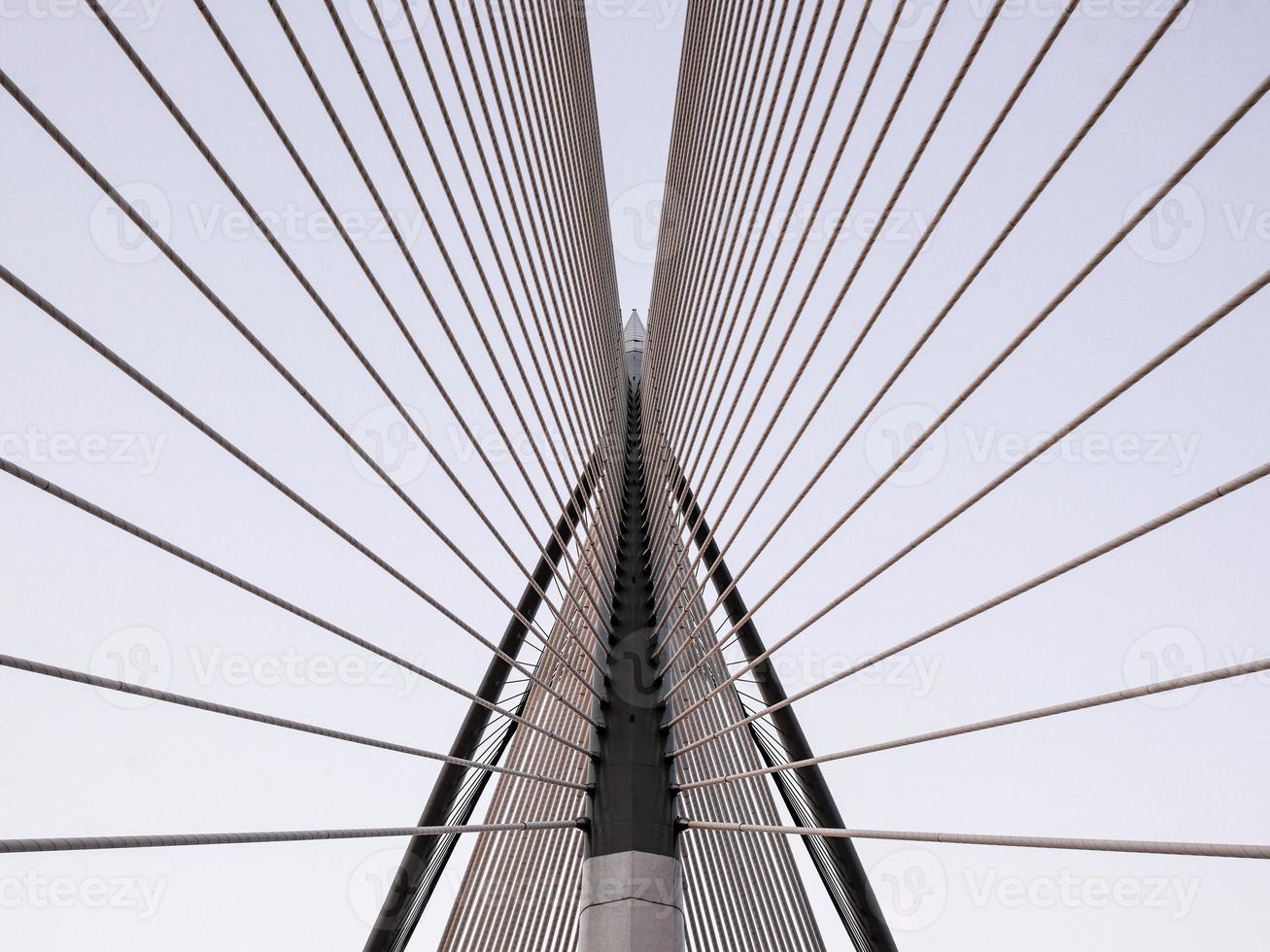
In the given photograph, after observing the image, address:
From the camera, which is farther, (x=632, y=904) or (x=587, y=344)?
(x=587, y=344)

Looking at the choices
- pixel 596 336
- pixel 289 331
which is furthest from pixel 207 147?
pixel 596 336

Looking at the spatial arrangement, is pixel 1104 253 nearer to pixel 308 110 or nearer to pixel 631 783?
pixel 308 110

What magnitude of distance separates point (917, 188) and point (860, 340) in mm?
996

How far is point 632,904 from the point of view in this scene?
298cm

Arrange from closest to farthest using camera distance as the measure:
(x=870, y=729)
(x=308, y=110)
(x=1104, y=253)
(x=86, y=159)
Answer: (x=86, y=159) < (x=1104, y=253) < (x=308, y=110) < (x=870, y=729)

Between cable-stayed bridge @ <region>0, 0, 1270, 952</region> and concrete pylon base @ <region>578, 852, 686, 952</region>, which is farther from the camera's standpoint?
concrete pylon base @ <region>578, 852, 686, 952</region>

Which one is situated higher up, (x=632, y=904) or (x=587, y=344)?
(x=587, y=344)

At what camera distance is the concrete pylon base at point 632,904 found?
2953 mm

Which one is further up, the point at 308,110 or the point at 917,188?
the point at 917,188

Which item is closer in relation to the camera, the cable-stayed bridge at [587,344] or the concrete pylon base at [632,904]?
the cable-stayed bridge at [587,344]

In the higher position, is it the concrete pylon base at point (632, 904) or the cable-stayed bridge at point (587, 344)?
the cable-stayed bridge at point (587, 344)

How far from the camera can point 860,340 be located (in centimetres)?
204

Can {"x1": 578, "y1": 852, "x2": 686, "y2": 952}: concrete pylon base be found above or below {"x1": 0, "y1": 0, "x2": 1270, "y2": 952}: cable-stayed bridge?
below

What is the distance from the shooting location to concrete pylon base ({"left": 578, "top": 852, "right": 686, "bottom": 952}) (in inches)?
116
